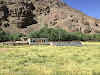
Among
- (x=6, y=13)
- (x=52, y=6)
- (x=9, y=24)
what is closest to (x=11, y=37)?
(x=9, y=24)

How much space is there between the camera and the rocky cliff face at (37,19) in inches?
3457

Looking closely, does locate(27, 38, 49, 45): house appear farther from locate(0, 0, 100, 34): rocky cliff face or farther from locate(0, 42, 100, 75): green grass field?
locate(0, 0, 100, 34): rocky cliff face

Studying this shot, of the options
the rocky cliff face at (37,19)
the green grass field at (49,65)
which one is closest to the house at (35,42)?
the green grass field at (49,65)

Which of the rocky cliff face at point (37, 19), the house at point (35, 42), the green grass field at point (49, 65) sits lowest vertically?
the house at point (35, 42)

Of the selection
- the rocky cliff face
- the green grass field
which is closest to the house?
the green grass field

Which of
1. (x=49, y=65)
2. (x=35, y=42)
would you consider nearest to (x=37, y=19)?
(x=35, y=42)

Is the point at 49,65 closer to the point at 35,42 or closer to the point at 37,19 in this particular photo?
the point at 35,42

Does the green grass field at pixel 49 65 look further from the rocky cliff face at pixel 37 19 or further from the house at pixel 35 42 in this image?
the rocky cliff face at pixel 37 19

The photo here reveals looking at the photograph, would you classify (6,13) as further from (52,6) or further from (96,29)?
(96,29)

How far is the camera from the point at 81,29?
8625cm

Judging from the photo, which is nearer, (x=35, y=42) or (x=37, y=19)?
(x=35, y=42)

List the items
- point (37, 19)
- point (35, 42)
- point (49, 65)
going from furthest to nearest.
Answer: point (37, 19) → point (35, 42) → point (49, 65)

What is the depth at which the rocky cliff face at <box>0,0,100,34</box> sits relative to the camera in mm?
87812

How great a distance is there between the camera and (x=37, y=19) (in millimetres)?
101438
